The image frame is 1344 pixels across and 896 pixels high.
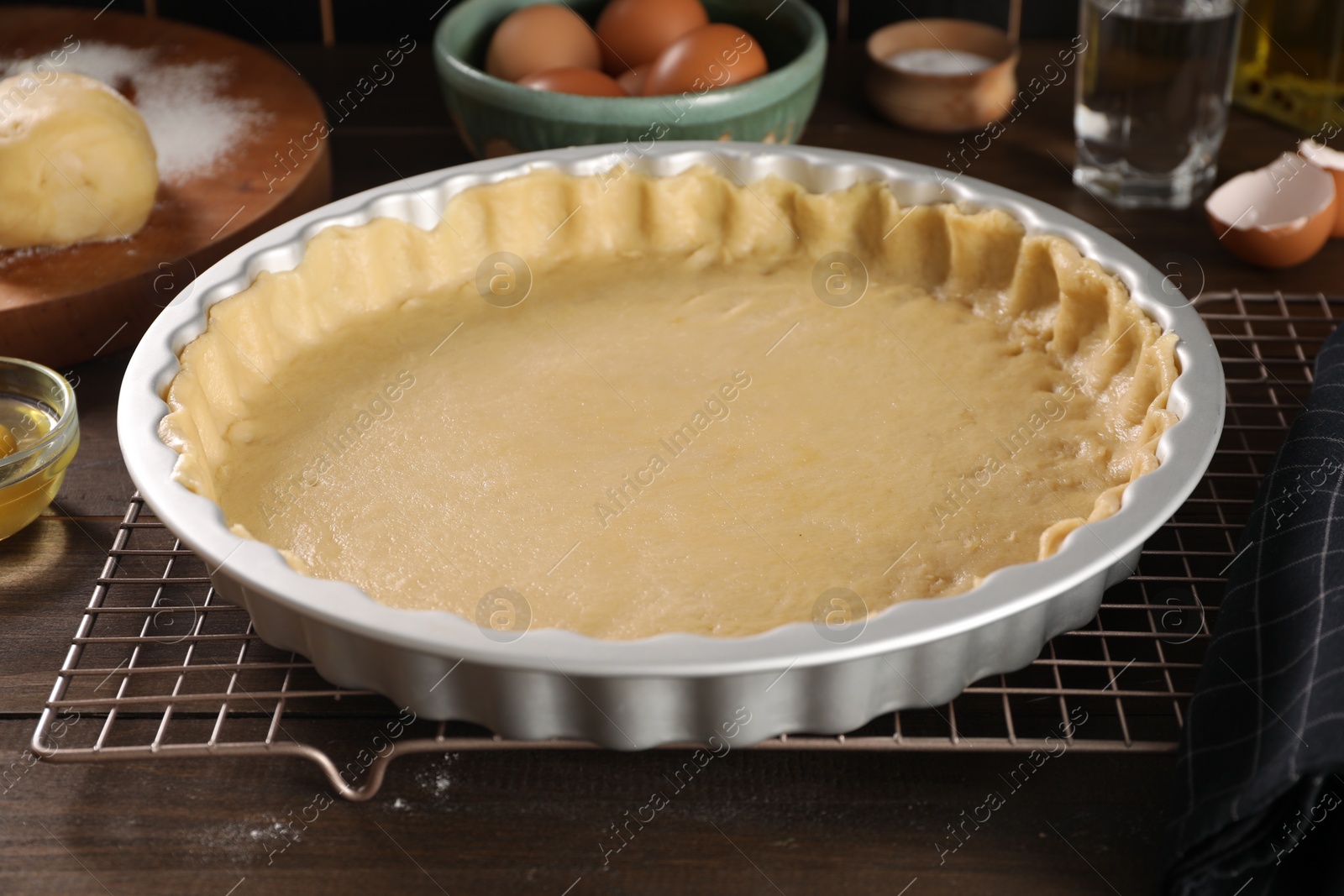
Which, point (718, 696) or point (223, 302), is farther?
point (223, 302)

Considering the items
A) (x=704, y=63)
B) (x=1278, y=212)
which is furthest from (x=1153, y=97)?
(x=704, y=63)

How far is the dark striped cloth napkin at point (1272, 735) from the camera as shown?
0.70 metres

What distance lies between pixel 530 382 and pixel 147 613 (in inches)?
14.5

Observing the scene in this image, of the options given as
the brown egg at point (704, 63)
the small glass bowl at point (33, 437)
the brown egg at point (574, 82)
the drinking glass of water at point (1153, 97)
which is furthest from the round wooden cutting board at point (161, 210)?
the drinking glass of water at point (1153, 97)

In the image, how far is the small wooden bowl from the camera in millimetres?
1562

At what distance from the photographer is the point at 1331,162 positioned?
1.33 m

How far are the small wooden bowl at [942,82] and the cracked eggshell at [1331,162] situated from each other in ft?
1.20

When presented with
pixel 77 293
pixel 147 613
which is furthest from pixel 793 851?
pixel 77 293

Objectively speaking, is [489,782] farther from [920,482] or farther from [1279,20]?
[1279,20]

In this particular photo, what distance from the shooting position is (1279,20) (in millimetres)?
1495

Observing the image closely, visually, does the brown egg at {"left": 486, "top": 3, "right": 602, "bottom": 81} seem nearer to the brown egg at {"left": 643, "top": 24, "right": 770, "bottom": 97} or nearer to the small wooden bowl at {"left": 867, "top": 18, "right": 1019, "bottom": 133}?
the brown egg at {"left": 643, "top": 24, "right": 770, "bottom": 97}

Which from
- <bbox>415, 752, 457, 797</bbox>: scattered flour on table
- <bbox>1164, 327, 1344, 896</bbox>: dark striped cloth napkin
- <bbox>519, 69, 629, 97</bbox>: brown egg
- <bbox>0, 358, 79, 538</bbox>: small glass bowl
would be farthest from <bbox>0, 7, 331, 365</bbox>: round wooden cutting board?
<bbox>1164, 327, 1344, 896</bbox>: dark striped cloth napkin

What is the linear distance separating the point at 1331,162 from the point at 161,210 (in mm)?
1232

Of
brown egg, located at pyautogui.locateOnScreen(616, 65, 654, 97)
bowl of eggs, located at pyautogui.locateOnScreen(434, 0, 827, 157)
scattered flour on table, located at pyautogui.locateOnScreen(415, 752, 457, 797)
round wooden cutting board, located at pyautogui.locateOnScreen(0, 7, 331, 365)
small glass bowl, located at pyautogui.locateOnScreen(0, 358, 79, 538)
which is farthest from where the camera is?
brown egg, located at pyautogui.locateOnScreen(616, 65, 654, 97)
